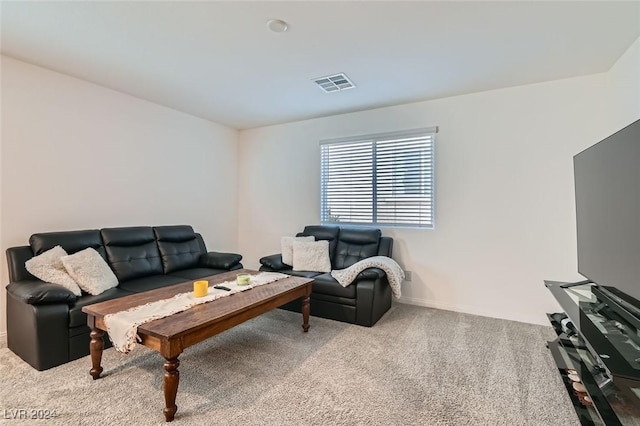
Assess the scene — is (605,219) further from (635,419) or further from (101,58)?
(101,58)

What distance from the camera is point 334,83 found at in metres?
3.25

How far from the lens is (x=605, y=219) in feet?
5.98

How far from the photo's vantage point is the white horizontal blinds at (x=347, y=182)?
13.8 feet

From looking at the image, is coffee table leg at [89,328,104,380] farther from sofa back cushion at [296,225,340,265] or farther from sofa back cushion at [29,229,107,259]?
sofa back cushion at [296,225,340,265]

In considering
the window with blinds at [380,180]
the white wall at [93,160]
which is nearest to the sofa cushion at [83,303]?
the white wall at [93,160]

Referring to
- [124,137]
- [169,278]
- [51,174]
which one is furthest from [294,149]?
[51,174]

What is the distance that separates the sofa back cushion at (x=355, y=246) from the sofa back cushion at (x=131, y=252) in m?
2.10

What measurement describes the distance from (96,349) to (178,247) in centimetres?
174

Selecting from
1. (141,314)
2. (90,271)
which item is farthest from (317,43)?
(90,271)

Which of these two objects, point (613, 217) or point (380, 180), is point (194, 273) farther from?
point (613, 217)

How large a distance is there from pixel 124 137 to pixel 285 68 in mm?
2157

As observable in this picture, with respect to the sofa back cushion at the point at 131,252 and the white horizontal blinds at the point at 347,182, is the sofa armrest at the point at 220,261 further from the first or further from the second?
the white horizontal blinds at the point at 347,182

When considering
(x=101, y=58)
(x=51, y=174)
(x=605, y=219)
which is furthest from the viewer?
(x=51, y=174)

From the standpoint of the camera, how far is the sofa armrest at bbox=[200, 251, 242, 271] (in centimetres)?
363
